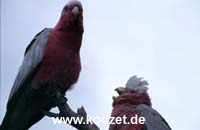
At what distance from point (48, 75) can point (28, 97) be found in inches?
16.6

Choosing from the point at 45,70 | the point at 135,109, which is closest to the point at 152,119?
the point at 135,109

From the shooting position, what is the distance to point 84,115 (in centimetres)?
405

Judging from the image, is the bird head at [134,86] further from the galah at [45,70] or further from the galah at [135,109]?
the galah at [45,70]

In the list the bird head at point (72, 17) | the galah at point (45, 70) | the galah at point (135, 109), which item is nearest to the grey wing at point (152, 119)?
the galah at point (135, 109)

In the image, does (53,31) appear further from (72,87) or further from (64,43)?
(72,87)

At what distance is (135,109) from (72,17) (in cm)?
186

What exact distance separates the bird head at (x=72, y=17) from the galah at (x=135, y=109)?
4.94 feet

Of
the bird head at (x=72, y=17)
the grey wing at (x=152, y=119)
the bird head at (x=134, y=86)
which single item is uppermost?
the bird head at (x=72, y=17)

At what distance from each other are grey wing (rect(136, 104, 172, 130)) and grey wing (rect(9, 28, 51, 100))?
189cm

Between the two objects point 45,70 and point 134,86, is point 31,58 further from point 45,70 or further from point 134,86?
point 134,86

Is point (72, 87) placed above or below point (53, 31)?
below

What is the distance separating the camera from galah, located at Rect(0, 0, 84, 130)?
5.33 m

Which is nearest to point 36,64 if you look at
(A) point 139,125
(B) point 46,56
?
(B) point 46,56

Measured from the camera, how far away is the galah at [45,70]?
17.5 ft
